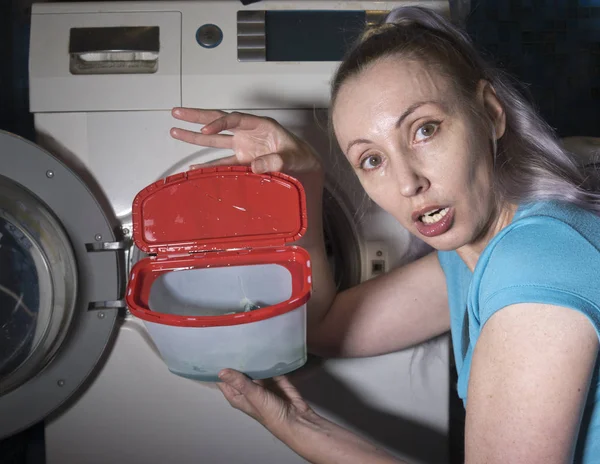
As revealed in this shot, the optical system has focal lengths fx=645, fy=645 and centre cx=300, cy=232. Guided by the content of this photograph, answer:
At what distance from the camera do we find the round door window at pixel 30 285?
4.21 feet

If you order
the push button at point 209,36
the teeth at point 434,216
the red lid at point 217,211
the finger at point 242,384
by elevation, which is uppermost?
the push button at point 209,36

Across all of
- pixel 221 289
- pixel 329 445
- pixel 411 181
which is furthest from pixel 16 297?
pixel 411 181

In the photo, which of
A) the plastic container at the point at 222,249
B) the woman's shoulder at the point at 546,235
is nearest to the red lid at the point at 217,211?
the plastic container at the point at 222,249

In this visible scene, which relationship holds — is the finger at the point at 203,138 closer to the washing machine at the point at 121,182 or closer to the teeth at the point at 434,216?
the washing machine at the point at 121,182

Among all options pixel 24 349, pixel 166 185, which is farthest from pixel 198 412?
pixel 166 185

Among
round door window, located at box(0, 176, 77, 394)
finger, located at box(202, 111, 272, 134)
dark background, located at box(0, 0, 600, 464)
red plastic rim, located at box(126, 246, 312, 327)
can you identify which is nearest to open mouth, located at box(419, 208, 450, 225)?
red plastic rim, located at box(126, 246, 312, 327)

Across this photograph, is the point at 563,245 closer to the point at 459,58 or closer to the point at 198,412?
the point at 459,58

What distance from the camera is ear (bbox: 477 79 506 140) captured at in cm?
99

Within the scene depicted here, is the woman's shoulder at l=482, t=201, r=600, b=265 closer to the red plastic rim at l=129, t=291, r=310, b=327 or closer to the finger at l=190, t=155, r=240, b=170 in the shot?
the red plastic rim at l=129, t=291, r=310, b=327

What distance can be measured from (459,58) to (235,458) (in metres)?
0.92

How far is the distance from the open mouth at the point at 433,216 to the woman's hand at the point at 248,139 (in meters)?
0.28

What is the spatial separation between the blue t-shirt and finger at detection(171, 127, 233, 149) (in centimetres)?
53

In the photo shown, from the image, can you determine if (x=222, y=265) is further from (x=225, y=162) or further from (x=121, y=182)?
(x=121, y=182)

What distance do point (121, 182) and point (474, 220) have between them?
723 mm
